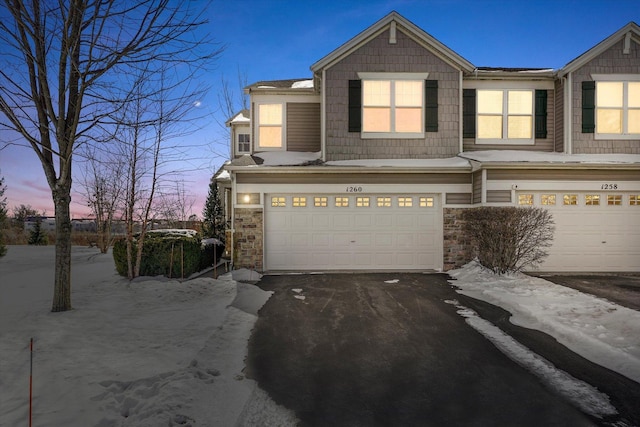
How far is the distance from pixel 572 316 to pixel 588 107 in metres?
8.35

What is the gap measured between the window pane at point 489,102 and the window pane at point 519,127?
585 millimetres

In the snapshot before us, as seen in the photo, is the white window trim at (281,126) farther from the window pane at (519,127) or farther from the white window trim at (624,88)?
the white window trim at (624,88)

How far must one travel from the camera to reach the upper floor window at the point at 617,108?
34.3 ft

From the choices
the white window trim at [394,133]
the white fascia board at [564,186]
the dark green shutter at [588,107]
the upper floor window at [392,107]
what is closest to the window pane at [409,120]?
the upper floor window at [392,107]

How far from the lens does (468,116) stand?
10859 millimetres

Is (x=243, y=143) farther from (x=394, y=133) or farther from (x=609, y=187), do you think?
(x=609, y=187)

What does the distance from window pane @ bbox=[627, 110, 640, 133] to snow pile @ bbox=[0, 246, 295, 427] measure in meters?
12.4

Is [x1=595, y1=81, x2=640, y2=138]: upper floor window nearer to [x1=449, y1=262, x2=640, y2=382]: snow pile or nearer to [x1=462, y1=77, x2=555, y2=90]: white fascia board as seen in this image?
[x1=462, y1=77, x2=555, y2=90]: white fascia board

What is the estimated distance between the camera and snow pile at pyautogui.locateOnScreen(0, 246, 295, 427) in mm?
2869

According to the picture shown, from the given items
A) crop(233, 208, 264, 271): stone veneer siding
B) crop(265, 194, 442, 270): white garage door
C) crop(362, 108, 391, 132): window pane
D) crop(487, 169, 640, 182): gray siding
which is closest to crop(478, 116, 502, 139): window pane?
crop(487, 169, 640, 182): gray siding

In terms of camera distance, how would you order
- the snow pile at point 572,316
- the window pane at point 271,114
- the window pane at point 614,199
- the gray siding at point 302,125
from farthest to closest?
the window pane at point 271,114, the gray siding at point 302,125, the window pane at point 614,199, the snow pile at point 572,316

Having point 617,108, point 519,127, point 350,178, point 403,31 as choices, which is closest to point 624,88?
point 617,108

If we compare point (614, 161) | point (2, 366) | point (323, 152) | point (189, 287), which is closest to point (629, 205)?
point (614, 161)

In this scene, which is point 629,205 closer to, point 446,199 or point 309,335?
point 446,199
